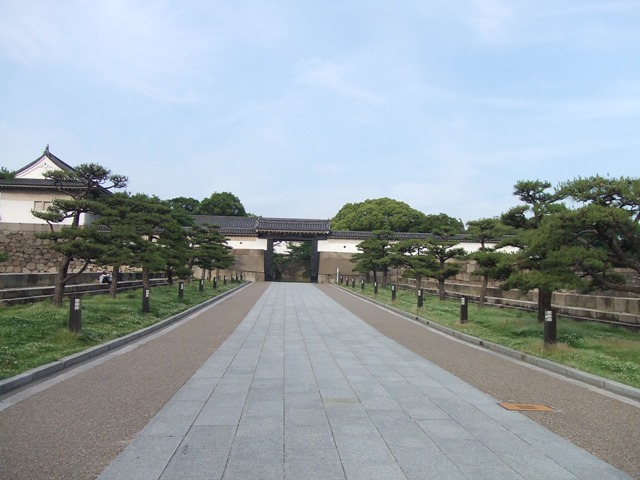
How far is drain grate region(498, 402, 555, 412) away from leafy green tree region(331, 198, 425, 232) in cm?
5168

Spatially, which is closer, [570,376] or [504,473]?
[504,473]

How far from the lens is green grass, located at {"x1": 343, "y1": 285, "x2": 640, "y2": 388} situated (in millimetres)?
8664

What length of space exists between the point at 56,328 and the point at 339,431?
879cm

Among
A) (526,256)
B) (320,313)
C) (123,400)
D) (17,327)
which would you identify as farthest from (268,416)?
(320,313)

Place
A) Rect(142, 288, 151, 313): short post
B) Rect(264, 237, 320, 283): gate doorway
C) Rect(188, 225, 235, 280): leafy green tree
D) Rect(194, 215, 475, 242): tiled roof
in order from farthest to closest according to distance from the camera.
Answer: Rect(264, 237, 320, 283): gate doorway → Rect(194, 215, 475, 242): tiled roof → Rect(188, 225, 235, 280): leafy green tree → Rect(142, 288, 151, 313): short post

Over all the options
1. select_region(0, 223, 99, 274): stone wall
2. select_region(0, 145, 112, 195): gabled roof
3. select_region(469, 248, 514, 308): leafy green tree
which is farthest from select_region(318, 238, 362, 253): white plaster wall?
select_region(469, 248, 514, 308): leafy green tree

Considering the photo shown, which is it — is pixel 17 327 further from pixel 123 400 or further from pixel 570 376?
pixel 570 376

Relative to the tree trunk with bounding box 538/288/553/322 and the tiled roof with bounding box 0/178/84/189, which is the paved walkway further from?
the tiled roof with bounding box 0/178/84/189

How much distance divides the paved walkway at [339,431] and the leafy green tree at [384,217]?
50.9 metres

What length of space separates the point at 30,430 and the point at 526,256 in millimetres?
11893

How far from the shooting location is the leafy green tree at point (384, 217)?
A: 6012 cm

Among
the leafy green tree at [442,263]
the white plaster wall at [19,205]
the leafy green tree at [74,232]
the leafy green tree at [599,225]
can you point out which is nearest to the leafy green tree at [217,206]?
the white plaster wall at [19,205]

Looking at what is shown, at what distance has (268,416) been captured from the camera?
566cm

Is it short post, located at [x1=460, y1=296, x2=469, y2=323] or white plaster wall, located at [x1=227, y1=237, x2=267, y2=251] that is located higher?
white plaster wall, located at [x1=227, y1=237, x2=267, y2=251]
